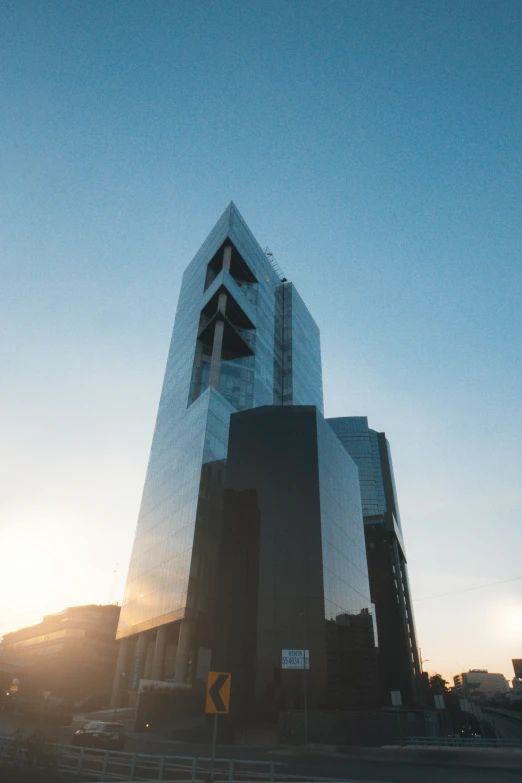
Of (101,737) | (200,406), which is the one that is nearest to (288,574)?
(101,737)

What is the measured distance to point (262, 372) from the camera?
102m

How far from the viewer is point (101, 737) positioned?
2361 cm

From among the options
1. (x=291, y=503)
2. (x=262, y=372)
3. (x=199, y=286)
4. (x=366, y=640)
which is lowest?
(x=366, y=640)

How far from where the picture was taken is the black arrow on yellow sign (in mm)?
12031

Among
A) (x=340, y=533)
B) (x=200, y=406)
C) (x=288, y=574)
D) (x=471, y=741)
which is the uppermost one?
(x=200, y=406)

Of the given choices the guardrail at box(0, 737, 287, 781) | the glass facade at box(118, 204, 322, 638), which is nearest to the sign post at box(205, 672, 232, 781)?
the guardrail at box(0, 737, 287, 781)

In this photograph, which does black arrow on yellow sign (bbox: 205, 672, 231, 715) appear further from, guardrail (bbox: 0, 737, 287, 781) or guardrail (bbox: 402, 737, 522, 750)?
guardrail (bbox: 402, 737, 522, 750)

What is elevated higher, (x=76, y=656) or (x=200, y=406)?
(x=200, y=406)

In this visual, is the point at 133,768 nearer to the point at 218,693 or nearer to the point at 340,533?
the point at 218,693

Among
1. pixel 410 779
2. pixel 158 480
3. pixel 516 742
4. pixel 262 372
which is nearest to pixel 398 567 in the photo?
pixel 262 372

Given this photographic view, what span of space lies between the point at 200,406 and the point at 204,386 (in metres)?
12.9

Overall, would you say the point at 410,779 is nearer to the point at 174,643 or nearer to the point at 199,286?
the point at 174,643

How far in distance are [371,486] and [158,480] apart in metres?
114

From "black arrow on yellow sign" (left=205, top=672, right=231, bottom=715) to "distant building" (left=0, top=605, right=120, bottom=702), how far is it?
352 feet
